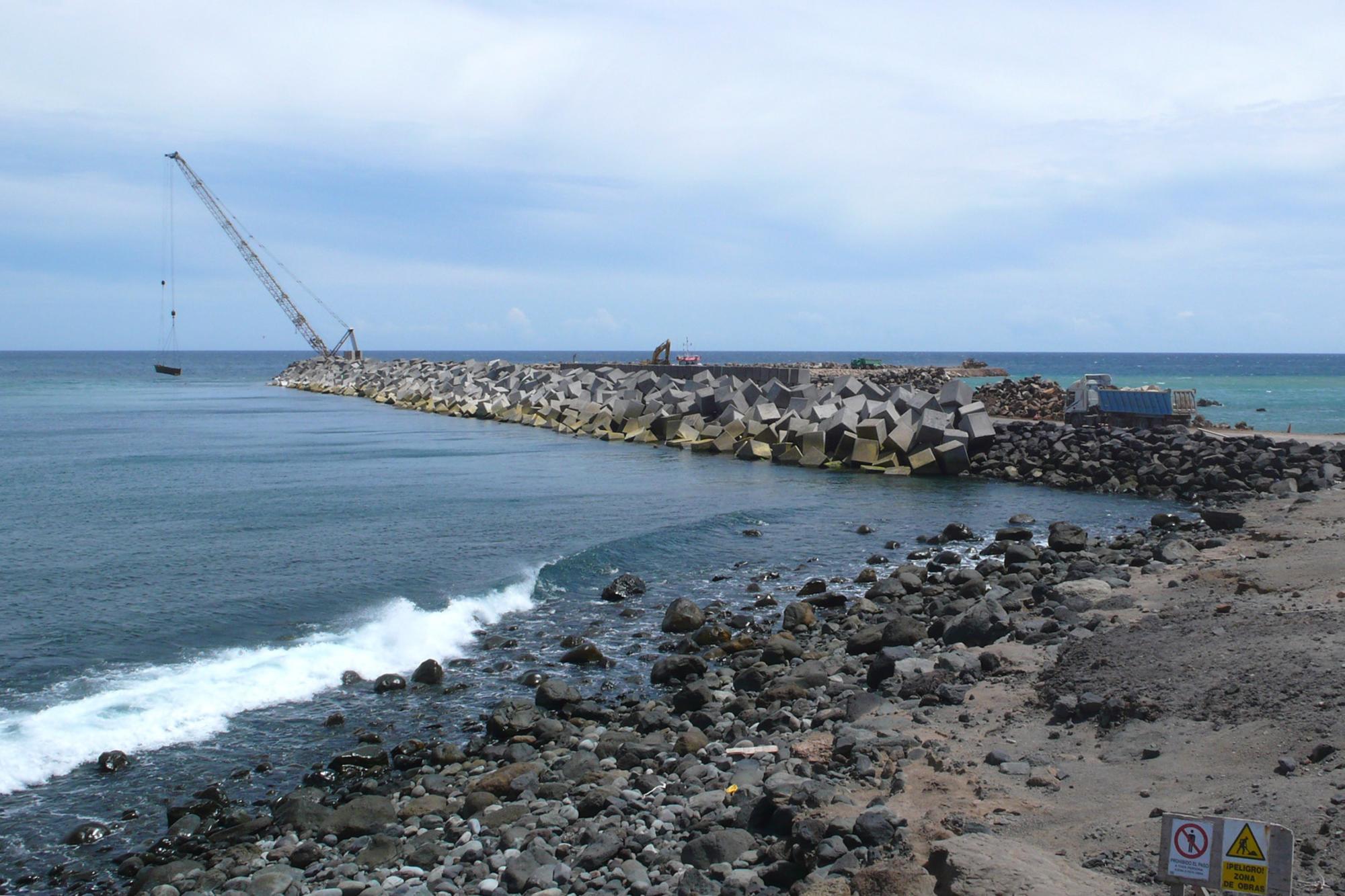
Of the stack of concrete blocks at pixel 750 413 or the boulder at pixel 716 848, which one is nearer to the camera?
the boulder at pixel 716 848

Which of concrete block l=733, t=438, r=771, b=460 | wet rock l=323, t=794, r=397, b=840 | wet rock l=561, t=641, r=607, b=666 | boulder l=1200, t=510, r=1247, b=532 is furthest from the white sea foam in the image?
concrete block l=733, t=438, r=771, b=460

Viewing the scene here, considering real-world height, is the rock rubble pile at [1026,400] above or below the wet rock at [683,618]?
above

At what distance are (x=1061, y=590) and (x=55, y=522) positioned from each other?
17.9 meters

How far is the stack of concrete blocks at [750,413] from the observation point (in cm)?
2772

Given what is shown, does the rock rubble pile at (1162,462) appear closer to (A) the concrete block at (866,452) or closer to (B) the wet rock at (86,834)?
(A) the concrete block at (866,452)

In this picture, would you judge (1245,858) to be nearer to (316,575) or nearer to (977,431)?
(316,575)

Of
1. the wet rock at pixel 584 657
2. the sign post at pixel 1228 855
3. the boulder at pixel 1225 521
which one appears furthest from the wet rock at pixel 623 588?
the sign post at pixel 1228 855

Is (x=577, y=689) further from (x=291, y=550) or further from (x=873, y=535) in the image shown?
(x=873, y=535)

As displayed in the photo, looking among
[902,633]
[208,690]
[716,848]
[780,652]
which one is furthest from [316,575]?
[716,848]

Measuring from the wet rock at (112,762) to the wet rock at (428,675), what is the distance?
283cm

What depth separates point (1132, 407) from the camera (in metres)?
32.3

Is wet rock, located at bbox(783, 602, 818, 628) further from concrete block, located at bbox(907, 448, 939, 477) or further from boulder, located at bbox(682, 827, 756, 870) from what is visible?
concrete block, located at bbox(907, 448, 939, 477)

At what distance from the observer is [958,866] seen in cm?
493

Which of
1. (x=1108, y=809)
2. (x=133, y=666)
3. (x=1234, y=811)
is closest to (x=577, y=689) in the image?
(x=133, y=666)
